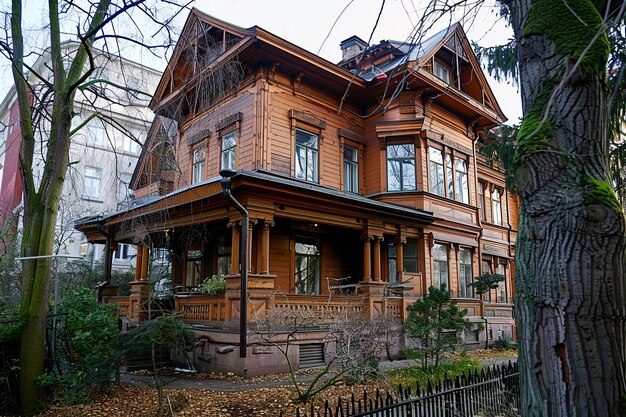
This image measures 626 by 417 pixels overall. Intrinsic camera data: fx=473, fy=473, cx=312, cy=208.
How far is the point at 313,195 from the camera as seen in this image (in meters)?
12.3

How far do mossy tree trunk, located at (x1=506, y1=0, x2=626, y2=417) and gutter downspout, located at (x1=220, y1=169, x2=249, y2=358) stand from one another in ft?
25.6

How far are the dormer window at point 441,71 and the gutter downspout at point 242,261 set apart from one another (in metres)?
11.4

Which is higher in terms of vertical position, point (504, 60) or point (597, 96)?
point (504, 60)

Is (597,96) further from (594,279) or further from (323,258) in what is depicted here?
(323,258)

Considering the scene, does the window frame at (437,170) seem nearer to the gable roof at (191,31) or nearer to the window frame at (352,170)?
the window frame at (352,170)

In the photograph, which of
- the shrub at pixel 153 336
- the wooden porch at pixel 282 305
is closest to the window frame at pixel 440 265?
the wooden porch at pixel 282 305

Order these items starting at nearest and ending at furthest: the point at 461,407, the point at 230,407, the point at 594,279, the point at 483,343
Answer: the point at 594,279 → the point at 461,407 → the point at 230,407 → the point at 483,343

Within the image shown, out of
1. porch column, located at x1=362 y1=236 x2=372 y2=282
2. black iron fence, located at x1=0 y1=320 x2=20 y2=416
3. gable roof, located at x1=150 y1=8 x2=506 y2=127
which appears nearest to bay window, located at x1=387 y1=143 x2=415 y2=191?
gable roof, located at x1=150 y1=8 x2=506 y2=127

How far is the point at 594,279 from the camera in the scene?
9.17ft

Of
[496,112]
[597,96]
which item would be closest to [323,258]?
[496,112]

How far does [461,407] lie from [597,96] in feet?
13.7

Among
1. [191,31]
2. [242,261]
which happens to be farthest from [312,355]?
[191,31]

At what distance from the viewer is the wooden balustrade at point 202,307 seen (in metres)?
11.5

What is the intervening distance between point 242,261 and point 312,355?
2966 millimetres
